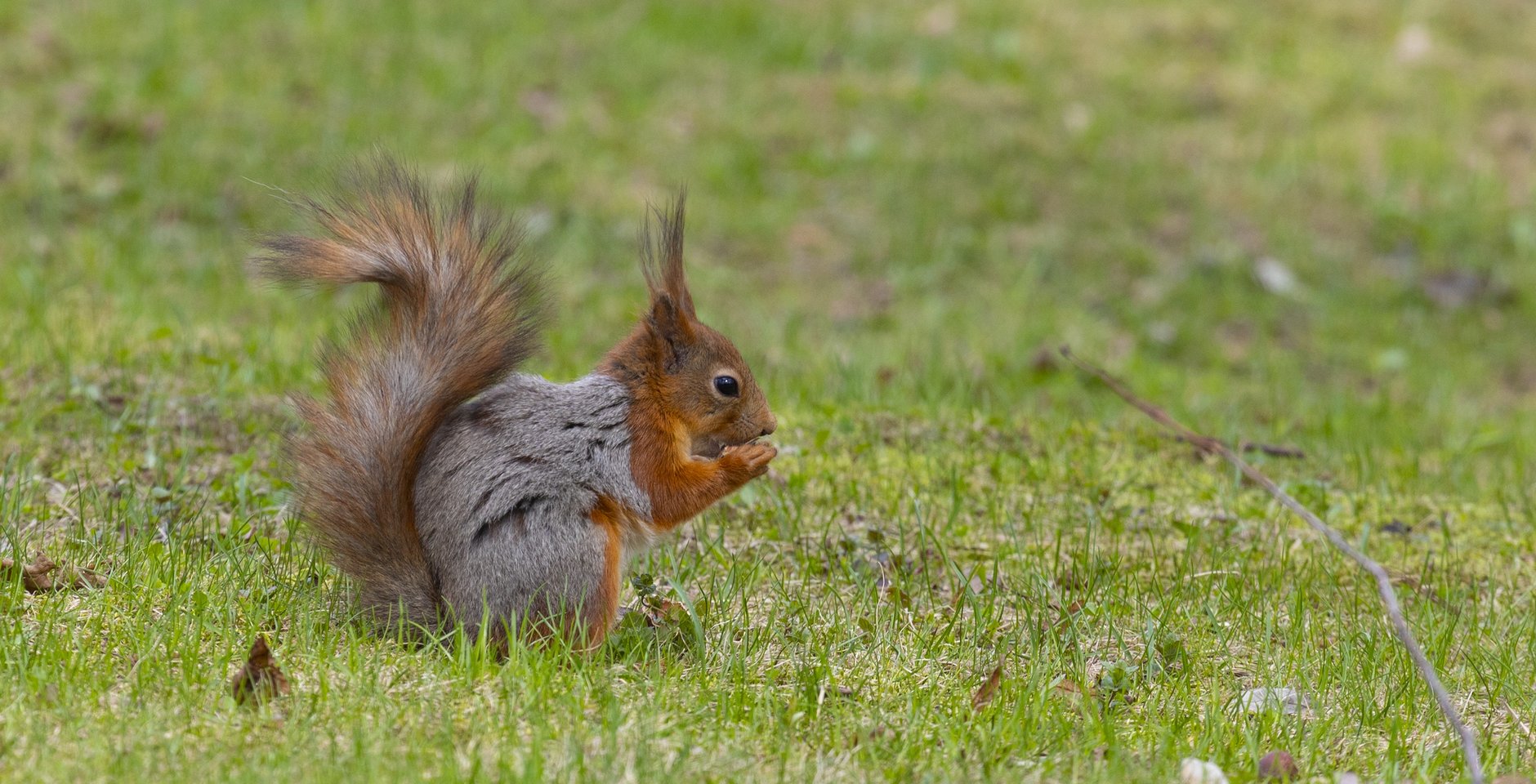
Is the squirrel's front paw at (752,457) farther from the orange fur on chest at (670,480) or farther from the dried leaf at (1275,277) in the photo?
the dried leaf at (1275,277)

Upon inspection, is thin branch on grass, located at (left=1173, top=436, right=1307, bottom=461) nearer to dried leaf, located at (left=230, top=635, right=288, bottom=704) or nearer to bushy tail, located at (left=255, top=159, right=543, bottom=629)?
bushy tail, located at (left=255, top=159, right=543, bottom=629)

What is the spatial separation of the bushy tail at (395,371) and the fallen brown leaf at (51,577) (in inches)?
17.8

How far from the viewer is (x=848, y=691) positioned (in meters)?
2.60

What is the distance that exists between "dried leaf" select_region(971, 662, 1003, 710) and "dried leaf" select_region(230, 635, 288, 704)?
1109mm

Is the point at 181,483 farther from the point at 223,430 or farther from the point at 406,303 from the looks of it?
the point at 406,303

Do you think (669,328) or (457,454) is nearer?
(457,454)

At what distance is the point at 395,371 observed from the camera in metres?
2.62

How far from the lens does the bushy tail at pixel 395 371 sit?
2.61 metres

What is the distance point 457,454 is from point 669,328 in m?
0.53

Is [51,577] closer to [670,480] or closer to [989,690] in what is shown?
[670,480]

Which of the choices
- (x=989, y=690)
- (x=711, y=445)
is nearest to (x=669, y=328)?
(x=711, y=445)

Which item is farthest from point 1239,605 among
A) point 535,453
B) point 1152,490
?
point 535,453

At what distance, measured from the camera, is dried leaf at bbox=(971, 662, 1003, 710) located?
259cm

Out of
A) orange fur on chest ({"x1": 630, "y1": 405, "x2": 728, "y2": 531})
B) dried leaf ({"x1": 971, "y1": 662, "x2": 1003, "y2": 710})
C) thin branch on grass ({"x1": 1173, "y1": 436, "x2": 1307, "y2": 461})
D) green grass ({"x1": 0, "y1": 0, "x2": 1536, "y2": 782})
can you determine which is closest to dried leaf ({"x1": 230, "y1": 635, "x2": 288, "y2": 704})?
green grass ({"x1": 0, "y1": 0, "x2": 1536, "y2": 782})
